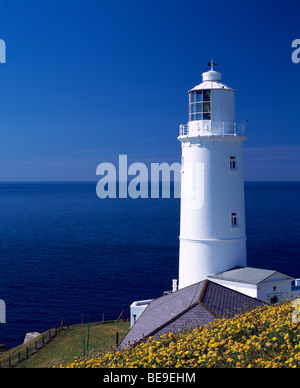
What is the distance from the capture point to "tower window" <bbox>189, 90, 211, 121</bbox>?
27.6 meters

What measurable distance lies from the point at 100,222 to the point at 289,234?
153ft

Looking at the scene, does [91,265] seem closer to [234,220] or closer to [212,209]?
[234,220]

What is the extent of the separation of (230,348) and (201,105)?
19480mm

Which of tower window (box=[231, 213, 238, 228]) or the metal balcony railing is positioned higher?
the metal balcony railing

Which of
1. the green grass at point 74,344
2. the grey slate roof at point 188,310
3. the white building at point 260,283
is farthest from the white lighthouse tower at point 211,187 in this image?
the grey slate roof at point 188,310

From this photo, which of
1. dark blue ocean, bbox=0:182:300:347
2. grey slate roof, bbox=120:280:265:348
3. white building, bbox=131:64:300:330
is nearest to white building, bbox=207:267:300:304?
white building, bbox=131:64:300:330

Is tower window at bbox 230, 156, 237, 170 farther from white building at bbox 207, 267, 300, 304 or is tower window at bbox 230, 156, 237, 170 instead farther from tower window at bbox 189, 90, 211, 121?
white building at bbox 207, 267, 300, 304

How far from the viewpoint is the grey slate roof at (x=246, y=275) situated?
80.7 feet

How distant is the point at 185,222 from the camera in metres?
27.8

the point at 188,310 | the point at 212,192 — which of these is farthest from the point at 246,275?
the point at 188,310

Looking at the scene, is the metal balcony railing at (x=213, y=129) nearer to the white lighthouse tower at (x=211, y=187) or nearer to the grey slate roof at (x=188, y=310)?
the white lighthouse tower at (x=211, y=187)

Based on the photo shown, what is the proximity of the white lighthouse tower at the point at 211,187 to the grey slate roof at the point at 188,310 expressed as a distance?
7.45 metres

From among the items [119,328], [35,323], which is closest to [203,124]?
[119,328]

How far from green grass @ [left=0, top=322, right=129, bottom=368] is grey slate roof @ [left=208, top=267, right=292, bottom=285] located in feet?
22.1
